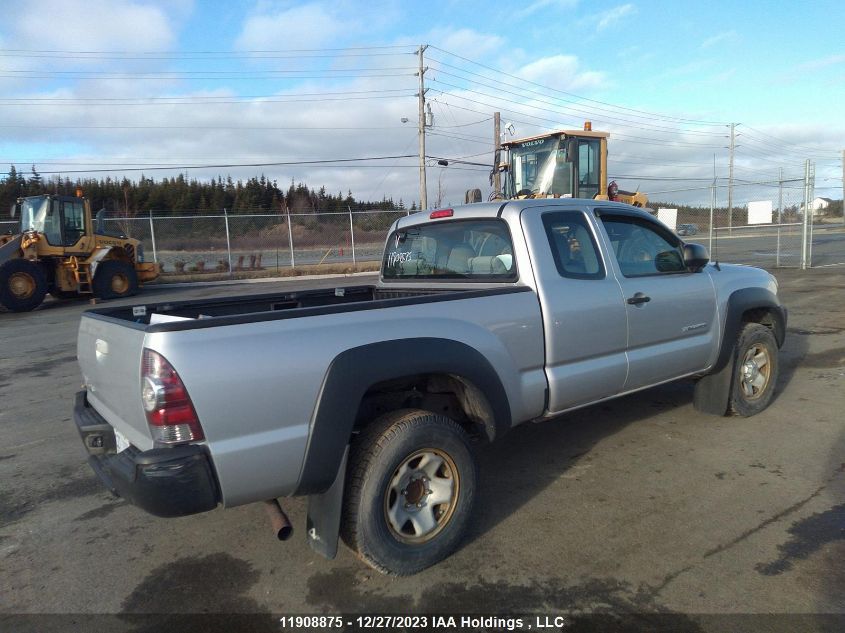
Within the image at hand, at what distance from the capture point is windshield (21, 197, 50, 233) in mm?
17016

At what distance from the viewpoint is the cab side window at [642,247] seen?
174 inches

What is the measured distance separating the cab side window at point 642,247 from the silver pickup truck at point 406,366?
0.02m

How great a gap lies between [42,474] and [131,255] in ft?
53.1

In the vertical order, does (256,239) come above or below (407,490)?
above

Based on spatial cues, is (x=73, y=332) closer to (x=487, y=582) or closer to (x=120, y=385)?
(x=120, y=385)

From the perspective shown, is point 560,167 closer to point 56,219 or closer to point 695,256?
point 695,256

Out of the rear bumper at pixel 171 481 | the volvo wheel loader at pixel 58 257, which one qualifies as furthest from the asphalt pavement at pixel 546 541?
the volvo wheel loader at pixel 58 257

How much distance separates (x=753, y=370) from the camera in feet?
17.5

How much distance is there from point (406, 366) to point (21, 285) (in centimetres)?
1657

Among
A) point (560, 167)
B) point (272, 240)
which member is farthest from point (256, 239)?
point (560, 167)

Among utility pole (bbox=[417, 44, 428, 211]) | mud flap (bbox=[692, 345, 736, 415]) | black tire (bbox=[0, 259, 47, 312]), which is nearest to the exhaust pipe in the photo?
mud flap (bbox=[692, 345, 736, 415])

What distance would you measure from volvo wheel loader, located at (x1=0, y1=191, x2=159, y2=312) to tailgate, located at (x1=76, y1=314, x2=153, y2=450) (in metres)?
14.9

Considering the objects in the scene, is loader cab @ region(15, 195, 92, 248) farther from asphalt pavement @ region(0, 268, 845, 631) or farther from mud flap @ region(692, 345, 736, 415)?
mud flap @ region(692, 345, 736, 415)

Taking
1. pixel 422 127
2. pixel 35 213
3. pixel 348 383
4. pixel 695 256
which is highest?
pixel 422 127
